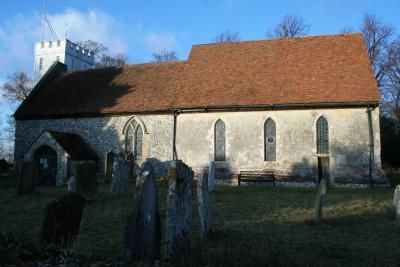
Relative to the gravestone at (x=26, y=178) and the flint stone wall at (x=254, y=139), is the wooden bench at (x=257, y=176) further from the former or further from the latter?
the gravestone at (x=26, y=178)

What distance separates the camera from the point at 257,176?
19906mm

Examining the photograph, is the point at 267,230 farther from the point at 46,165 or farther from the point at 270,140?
the point at 46,165

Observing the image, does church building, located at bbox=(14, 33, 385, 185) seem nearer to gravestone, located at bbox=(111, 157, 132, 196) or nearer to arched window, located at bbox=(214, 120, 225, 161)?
arched window, located at bbox=(214, 120, 225, 161)

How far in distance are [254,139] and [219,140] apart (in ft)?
6.58

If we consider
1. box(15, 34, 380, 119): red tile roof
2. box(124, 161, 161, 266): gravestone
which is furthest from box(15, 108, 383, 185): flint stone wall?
box(124, 161, 161, 266): gravestone

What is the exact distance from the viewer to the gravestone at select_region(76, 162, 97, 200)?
40.3ft

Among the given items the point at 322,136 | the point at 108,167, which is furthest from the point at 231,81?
the point at 108,167

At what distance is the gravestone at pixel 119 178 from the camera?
45.2ft

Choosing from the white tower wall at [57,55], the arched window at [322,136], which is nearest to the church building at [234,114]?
the arched window at [322,136]

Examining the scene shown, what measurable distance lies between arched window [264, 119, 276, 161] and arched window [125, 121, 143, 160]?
7.45 metres

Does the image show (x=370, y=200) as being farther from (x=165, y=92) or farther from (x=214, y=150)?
(x=165, y=92)

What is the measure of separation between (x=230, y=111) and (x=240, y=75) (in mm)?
2834

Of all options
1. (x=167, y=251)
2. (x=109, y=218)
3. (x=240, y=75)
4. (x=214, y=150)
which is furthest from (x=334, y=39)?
(x=167, y=251)

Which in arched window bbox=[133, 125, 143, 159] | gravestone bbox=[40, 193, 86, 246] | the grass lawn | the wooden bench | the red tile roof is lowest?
the grass lawn
